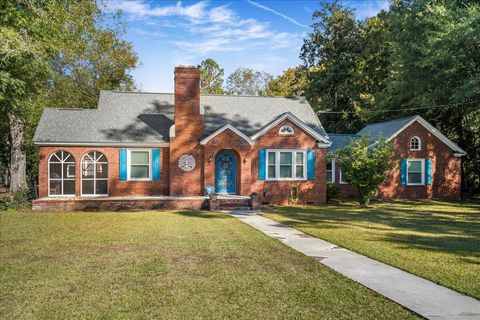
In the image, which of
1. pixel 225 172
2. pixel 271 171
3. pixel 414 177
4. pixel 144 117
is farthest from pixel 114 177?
pixel 414 177

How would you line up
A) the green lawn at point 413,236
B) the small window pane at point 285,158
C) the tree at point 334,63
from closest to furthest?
the green lawn at point 413,236
the small window pane at point 285,158
the tree at point 334,63

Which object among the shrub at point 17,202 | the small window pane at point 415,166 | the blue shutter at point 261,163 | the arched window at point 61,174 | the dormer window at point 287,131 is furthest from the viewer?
the small window pane at point 415,166

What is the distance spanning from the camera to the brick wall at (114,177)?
21.1 metres

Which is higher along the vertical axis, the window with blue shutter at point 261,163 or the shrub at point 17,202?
the window with blue shutter at point 261,163

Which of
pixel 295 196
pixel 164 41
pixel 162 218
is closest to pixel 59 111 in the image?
pixel 164 41

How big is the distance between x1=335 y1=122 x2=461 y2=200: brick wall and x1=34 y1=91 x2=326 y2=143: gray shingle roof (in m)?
5.98

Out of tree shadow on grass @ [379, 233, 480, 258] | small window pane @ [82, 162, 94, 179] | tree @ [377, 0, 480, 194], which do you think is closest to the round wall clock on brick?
small window pane @ [82, 162, 94, 179]

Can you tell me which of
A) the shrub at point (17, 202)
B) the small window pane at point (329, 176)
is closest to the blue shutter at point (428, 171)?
the small window pane at point (329, 176)

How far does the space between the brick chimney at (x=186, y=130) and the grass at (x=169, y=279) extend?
8.74 metres

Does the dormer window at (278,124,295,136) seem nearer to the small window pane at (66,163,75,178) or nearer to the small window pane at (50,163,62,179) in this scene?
the small window pane at (66,163,75,178)

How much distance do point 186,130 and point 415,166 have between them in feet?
48.9

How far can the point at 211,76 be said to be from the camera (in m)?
52.2

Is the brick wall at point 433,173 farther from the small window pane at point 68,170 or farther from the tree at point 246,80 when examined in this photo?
the tree at point 246,80

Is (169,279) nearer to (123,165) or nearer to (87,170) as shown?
(123,165)
